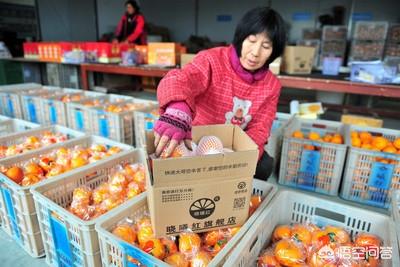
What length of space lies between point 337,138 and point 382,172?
38cm

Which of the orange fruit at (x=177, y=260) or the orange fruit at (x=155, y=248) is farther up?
the orange fruit at (x=155, y=248)

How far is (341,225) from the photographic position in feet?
4.02

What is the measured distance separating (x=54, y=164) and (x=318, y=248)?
4.50 ft

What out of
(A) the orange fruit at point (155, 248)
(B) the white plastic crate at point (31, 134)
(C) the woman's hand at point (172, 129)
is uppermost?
(C) the woman's hand at point (172, 129)

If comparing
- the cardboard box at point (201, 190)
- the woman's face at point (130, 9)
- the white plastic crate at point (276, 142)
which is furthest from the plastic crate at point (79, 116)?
the woman's face at point (130, 9)

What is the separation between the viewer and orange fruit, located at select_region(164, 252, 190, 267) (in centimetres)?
93

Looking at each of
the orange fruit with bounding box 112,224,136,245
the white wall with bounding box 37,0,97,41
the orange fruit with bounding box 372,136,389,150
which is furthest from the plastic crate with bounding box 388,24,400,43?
the white wall with bounding box 37,0,97,41

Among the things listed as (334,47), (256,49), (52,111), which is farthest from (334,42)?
(256,49)

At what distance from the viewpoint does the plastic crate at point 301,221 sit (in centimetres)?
93

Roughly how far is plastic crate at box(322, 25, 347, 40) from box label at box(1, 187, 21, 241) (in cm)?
624

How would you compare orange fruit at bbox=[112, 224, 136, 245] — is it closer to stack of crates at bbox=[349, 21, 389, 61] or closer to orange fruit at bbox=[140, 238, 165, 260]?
orange fruit at bbox=[140, 238, 165, 260]

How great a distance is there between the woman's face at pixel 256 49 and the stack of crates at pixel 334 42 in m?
5.21

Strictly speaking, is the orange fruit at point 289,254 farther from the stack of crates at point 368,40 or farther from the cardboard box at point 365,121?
the stack of crates at point 368,40

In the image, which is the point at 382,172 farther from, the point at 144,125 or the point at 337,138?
the point at 144,125
